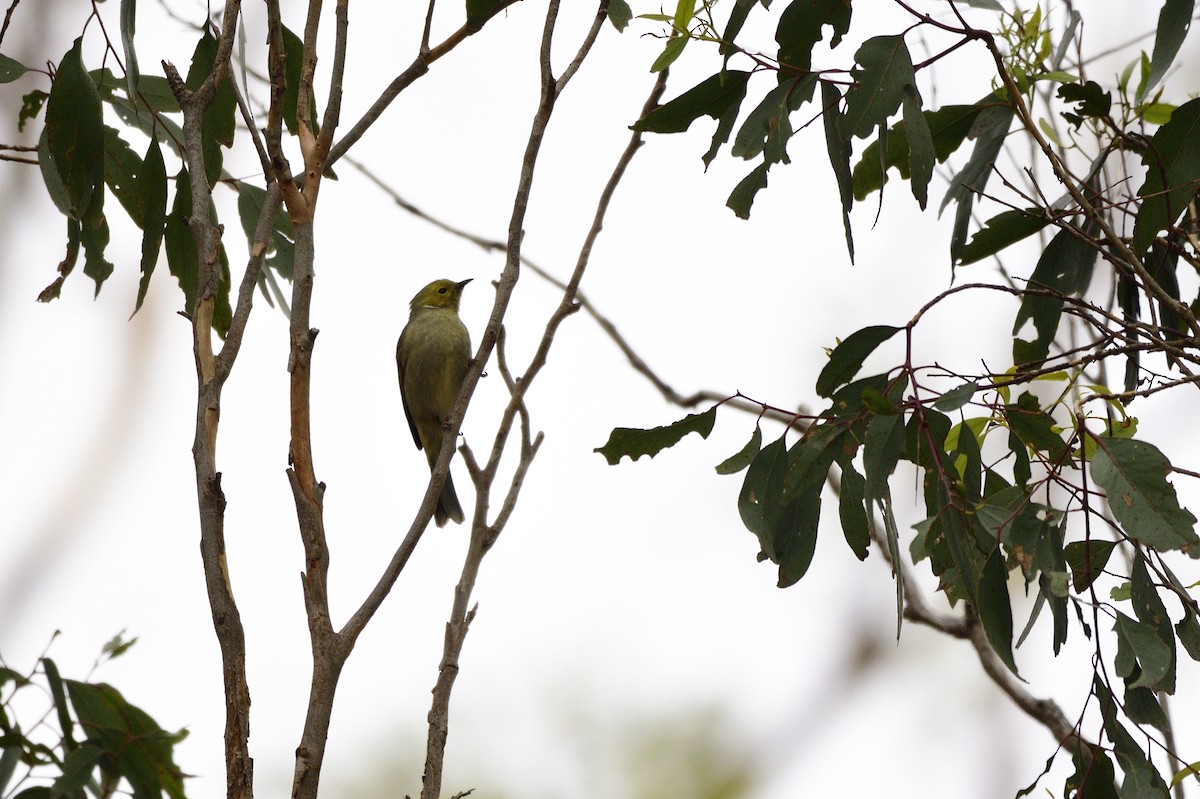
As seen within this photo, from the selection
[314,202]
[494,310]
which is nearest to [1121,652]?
[494,310]

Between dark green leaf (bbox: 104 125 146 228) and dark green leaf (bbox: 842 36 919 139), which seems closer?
dark green leaf (bbox: 842 36 919 139)

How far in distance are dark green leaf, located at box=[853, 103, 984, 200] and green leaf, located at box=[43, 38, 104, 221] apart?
6.86ft

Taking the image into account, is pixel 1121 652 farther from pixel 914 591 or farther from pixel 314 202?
pixel 314 202

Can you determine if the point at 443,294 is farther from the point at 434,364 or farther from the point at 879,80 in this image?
the point at 879,80

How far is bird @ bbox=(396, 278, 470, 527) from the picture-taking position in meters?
6.23

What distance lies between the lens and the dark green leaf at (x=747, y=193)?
2732 mm

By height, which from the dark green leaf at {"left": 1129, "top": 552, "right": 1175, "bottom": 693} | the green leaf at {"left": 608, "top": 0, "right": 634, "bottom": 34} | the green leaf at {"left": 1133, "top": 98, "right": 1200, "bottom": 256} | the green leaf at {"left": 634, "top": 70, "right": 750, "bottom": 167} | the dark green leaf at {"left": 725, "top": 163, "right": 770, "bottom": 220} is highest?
the green leaf at {"left": 608, "top": 0, "right": 634, "bottom": 34}

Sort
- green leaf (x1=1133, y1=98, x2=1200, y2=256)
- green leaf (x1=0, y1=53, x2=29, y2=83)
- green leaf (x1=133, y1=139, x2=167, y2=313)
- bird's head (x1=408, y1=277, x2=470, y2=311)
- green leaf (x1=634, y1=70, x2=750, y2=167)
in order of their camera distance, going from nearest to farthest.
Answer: green leaf (x1=1133, y1=98, x2=1200, y2=256), green leaf (x1=634, y1=70, x2=750, y2=167), green leaf (x1=133, y1=139, x2=167, y2=313), green leaf (x1=0, y1=53, x2=29, y2=83), bird's head (x1=408, y1=277, x2=470, y2=311)

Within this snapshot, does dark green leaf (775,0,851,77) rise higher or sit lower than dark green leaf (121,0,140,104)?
lower

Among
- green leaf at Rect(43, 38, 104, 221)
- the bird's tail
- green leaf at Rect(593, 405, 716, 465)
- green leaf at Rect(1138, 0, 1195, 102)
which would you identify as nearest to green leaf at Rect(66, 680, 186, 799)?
green leaf at Rect(43, 38, 104, 221)

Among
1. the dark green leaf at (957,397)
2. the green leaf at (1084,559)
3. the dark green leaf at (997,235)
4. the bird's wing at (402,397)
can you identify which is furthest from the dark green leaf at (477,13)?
the bird's wing at (402,397)

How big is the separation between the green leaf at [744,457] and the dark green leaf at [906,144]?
747 mm

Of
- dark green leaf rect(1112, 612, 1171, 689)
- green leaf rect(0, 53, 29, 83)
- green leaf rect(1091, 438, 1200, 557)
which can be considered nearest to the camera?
green leaf rect(1091, 438, 1200, 557)

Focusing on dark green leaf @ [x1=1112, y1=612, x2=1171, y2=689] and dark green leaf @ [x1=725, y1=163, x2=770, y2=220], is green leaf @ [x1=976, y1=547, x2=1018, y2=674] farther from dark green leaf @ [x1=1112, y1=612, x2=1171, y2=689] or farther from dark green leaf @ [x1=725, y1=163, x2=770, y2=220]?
dark green leaf @ [x1=725, y1=163, x2=770, y2=220]
